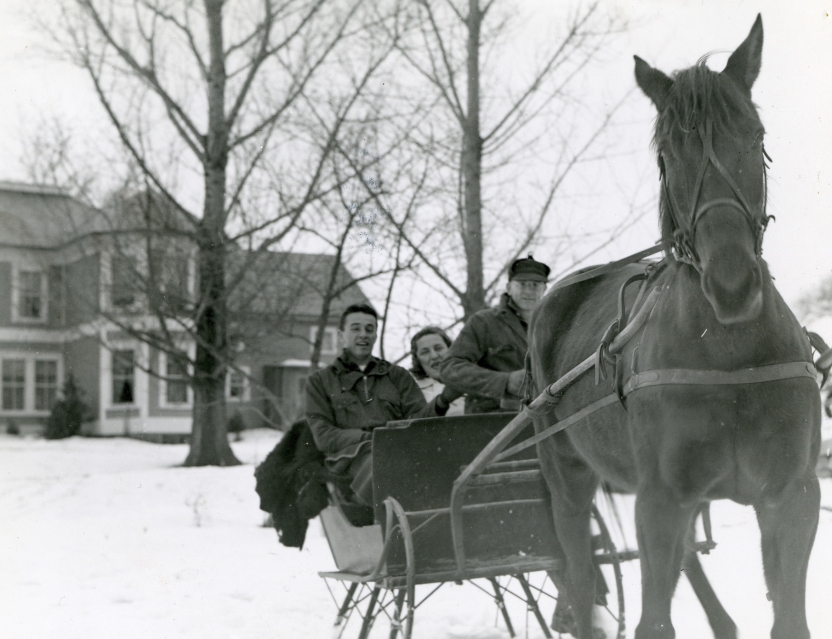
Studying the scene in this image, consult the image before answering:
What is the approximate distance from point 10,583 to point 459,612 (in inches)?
138

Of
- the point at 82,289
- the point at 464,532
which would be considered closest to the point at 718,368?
the point at 464,532

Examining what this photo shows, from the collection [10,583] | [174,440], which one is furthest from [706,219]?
[174,440]

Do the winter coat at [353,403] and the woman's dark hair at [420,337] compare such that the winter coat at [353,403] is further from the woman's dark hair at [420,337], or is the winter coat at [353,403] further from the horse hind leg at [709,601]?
the horse hind leg at [709,601]

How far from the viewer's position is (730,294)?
8.02ft

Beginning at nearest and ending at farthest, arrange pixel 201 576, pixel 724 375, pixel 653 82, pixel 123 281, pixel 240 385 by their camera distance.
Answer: pixel 724 375 < pixel 653 82 < pixel 201 576 < pixel 123 281 < pixel 240 385

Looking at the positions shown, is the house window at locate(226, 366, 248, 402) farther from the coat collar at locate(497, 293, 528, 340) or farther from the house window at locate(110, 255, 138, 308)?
the coat collar at locate(497, 293, 528, 340)

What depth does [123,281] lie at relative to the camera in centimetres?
1158

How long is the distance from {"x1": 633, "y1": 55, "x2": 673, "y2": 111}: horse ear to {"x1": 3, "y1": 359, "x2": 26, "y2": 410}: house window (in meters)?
31.0

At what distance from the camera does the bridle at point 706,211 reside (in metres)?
2.51

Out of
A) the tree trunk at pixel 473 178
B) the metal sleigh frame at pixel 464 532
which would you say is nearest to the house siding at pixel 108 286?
the tree trunk at pixel 473 178

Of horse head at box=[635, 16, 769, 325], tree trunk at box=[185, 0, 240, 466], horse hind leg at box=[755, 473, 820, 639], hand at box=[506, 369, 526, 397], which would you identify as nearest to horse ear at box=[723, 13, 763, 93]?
horse head at box=[635, 16, 769, 325]

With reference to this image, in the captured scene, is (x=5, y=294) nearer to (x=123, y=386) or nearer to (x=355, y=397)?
(x=123, y=386)

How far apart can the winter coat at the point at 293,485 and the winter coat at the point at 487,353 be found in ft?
3.05

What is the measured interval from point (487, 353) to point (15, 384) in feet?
94.2
